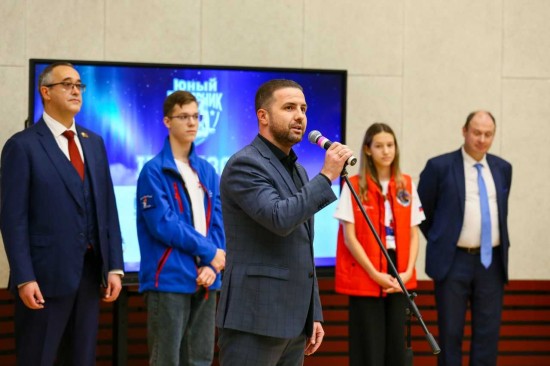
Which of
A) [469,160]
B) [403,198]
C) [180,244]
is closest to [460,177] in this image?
[469,160]

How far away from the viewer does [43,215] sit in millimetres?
4047

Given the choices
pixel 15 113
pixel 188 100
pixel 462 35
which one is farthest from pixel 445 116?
pixel 15 113

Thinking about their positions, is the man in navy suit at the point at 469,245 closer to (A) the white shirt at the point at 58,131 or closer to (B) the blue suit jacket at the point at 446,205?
(B) the blue suit jacket at the point at 446,205

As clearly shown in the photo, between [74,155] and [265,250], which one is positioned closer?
[265,250]

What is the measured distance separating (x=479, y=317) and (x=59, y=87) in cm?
286

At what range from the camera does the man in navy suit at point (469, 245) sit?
17.1 feet

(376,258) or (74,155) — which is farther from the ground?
(74,155)

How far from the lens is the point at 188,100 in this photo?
477 centimetres

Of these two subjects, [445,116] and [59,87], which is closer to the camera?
[59,87]

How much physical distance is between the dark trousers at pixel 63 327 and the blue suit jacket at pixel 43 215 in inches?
3.0

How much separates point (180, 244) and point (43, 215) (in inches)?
30.1

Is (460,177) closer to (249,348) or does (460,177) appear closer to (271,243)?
(271,243)

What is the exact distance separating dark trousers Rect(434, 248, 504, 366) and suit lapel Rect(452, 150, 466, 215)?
0.32 meters

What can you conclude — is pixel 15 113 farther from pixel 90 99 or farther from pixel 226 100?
pixel 226 100
